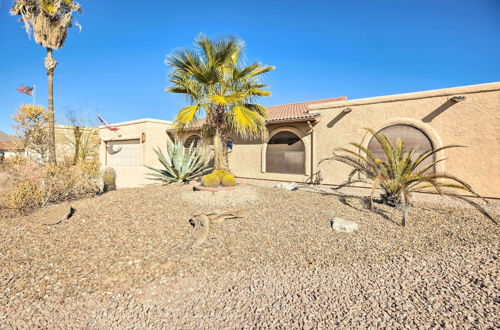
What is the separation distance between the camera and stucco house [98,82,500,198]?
7.16 m

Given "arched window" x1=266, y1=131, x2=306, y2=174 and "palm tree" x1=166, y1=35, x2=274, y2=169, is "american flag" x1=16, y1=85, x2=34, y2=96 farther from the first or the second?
"arched window" x1=266, y1=131, x2=306, y2=174

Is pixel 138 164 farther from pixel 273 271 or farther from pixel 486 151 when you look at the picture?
pixel 486 151

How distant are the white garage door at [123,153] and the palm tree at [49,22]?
4076 millimetres

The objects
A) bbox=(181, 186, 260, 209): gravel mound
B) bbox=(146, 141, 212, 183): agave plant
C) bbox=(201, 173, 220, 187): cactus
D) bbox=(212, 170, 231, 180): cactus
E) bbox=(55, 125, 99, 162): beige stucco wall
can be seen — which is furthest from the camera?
bbox=(55, 125, 99, 162): beige stucco wall

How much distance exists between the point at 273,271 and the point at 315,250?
94 cm

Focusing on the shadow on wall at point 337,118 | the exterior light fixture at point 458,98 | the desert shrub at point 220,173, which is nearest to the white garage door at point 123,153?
the desert shrub at point 220,173

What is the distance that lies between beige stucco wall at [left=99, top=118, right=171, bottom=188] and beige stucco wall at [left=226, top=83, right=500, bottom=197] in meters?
9.19

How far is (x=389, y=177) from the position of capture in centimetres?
574

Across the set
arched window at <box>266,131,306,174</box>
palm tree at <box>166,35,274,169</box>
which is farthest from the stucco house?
palm tree at <box>166,35,274,169</box>

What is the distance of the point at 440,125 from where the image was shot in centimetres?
781

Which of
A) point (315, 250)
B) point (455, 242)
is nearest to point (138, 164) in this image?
point (315, 250)

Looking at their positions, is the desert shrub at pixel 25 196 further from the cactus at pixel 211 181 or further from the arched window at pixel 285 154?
the arched window at pixel 285 154

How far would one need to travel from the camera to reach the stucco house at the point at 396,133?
7.16m

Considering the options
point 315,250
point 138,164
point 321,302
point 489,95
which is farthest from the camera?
point 138,164
